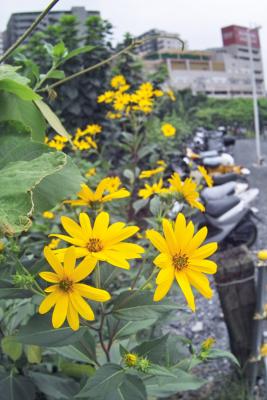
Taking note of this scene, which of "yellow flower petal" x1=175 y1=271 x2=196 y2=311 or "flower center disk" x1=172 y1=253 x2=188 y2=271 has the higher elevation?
"flower center disk" x1=172 y1=253 x2=188 y2=271

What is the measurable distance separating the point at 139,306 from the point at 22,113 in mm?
275

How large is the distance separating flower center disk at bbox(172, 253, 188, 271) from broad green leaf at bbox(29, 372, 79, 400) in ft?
1.30

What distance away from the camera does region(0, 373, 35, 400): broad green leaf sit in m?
0.71

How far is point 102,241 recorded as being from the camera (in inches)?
19.1

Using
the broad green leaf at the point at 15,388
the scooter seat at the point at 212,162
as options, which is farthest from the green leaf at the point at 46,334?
the scooter seat at the point at 212,162

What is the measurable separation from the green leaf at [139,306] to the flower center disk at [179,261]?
0.52ft

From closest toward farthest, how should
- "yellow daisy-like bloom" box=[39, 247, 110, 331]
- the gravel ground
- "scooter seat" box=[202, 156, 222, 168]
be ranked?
"yellow daisy-like bloom" box=[39, 247, 110, 331], the gravel ground, "scooter seat" box=[202, 156, 222, 168]

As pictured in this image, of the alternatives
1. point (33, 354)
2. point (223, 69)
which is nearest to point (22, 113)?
point (33, 354)

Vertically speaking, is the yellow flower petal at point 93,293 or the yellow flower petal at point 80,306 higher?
the yellow flower petal at point 93,293

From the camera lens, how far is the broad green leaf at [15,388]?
0.71 meters

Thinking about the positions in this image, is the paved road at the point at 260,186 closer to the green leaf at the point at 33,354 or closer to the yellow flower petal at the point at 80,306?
the green leaf at the point at 33,354

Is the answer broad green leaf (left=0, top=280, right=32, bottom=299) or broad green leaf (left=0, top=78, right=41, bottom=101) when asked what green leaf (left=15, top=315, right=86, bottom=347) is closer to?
broad green leaf (left=0, top=280, right=32, bottom=299)

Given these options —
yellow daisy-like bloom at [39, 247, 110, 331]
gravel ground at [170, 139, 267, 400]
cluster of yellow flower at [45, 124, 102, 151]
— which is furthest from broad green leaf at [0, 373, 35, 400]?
gravel ground at [170, 139, 267, 400]

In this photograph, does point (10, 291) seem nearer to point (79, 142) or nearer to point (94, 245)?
point (94, 245)
